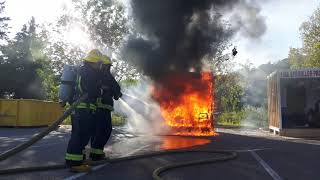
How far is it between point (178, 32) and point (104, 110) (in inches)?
393

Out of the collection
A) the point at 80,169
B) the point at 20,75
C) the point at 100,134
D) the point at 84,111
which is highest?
the point at 20,75

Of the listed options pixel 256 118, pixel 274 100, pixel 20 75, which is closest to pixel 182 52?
pixel 274 100

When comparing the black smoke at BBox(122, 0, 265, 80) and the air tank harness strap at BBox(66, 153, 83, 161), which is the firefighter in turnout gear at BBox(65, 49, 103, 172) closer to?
the air tank harness strap at BBox(66, 153, 83, 161)

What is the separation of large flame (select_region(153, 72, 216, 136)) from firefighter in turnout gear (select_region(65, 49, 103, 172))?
8.94m

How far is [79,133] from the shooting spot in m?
6.84

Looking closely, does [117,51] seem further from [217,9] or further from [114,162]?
[114,162]

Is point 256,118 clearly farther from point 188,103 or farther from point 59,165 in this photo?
point 59,165

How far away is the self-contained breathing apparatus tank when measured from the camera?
23.5 ft

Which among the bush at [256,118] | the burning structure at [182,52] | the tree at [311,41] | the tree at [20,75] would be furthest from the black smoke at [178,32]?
the tree at [20,75]

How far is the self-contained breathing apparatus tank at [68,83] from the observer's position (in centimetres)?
716

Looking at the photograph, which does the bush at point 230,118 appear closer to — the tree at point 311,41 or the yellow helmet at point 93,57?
the tree at point 311,41

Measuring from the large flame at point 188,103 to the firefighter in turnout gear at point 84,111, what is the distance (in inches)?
352

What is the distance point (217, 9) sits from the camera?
17328mm

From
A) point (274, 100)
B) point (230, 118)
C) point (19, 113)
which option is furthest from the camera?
point (230, 118)
